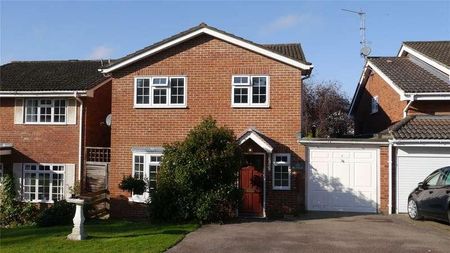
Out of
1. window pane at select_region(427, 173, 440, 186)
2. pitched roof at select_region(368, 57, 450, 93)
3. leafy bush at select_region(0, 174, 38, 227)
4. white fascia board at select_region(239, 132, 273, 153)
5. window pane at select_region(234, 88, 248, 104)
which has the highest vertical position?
pitched roof at select_region(368, 57, 450, 93)

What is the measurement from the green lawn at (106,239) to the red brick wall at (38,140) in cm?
558

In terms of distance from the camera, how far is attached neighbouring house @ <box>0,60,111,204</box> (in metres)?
19.2

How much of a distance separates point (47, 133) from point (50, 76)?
2941 mm

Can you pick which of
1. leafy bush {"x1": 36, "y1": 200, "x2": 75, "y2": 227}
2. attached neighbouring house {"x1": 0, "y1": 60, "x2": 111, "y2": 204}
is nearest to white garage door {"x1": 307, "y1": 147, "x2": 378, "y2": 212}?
attached neighbouring house {"x1": 0, "y1": 60, "x2": 111, "y2": 204}

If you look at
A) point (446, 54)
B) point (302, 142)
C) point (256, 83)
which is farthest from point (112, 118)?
point (446, 54)

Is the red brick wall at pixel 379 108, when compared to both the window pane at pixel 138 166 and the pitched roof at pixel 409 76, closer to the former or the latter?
the pitched roof at pixel 409 76

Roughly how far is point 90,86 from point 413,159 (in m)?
12.6

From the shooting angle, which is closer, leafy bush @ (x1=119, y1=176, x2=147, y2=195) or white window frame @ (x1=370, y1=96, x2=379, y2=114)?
leafy bush @ (x1=119, y1=176, x2=147, y2=195)

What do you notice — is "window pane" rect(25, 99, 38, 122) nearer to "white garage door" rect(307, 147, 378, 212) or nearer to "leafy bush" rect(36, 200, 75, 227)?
"leafy bush" rect(36, 200, 75, 227)

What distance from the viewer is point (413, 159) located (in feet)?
55.3

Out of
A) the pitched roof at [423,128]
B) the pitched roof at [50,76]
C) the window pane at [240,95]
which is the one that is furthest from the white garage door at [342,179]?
the pitched roof at [50,76]

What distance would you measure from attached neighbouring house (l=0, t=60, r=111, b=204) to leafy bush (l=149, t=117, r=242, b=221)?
5.32 metres

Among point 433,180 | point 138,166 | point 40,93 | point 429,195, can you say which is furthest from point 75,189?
point 433,180

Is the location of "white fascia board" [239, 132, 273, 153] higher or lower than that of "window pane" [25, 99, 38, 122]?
lower
